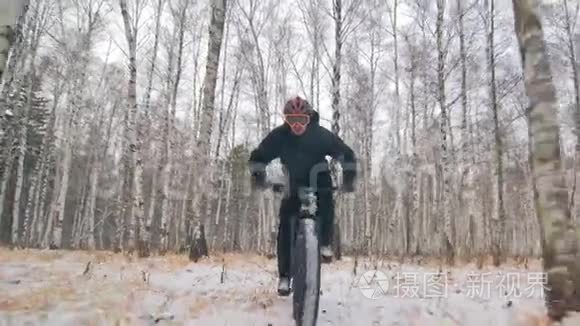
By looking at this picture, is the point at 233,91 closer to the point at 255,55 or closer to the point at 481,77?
the point at 255,55

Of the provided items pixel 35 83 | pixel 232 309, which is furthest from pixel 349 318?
pixel 35 83

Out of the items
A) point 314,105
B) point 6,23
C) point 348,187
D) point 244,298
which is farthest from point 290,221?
point 314,105

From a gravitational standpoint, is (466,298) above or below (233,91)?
below

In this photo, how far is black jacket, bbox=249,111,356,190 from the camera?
11.0ft

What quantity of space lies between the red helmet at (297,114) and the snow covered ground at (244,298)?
1.49 m

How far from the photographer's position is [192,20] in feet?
59.1

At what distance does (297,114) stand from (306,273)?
115cm

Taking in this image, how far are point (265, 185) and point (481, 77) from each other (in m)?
Result: 12.9

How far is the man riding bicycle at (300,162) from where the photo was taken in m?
3.32

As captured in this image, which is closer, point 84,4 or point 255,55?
point 84,4

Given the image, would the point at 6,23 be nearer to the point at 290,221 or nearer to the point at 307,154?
the point at 307,154

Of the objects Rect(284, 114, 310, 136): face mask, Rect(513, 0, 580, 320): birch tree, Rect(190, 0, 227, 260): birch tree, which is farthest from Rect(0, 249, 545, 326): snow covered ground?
Rect(190, 0, 227, 260): birch tree

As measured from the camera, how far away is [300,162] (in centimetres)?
337

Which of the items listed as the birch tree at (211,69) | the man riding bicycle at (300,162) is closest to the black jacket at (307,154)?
the man riding bicycle at (300,162)
